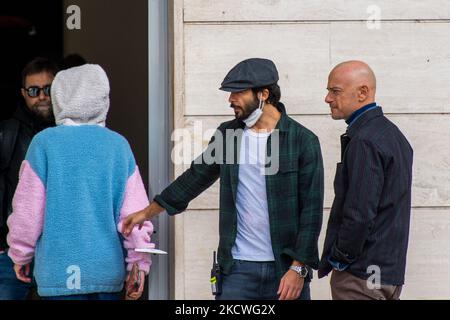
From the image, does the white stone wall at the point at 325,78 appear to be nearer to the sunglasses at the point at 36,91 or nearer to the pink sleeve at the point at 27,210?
the sunglasses at the point at 36,91

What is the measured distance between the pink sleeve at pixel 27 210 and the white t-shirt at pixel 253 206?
39.8 inches

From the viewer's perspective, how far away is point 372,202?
Result: 5.18 meters

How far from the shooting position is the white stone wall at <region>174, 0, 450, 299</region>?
646 cm

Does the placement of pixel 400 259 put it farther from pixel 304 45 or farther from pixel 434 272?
pixel 304 45

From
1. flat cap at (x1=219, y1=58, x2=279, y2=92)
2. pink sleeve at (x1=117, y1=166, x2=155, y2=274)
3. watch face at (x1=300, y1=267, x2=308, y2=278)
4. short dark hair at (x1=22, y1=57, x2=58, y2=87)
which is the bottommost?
watch face at (x1=300, y1=267, x2=308, y2=278)

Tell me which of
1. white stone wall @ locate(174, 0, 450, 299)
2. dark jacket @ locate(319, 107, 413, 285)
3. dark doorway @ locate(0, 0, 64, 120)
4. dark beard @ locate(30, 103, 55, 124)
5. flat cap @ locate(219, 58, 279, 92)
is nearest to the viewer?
dark jacket @ locate(319, 107, 413, 285)

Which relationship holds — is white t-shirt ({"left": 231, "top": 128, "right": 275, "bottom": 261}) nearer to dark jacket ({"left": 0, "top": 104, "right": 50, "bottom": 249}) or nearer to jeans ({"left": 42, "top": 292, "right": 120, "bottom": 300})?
jeans ({"left": 42, "top": 292, "right": 120, "bottom": 300})

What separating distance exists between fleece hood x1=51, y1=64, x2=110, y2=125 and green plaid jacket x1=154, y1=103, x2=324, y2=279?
71 centimetres

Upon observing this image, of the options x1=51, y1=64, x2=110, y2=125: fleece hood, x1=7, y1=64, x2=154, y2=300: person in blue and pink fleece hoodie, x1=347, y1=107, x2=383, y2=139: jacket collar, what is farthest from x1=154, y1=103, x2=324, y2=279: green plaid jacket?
x1=51, y1=64, x2=110, y2=125: fleece hood

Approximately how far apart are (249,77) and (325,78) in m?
1.11

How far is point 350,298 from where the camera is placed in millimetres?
5383

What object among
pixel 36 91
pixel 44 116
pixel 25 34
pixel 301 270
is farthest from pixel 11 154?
pixel 25 34

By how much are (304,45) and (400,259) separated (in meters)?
1.67
